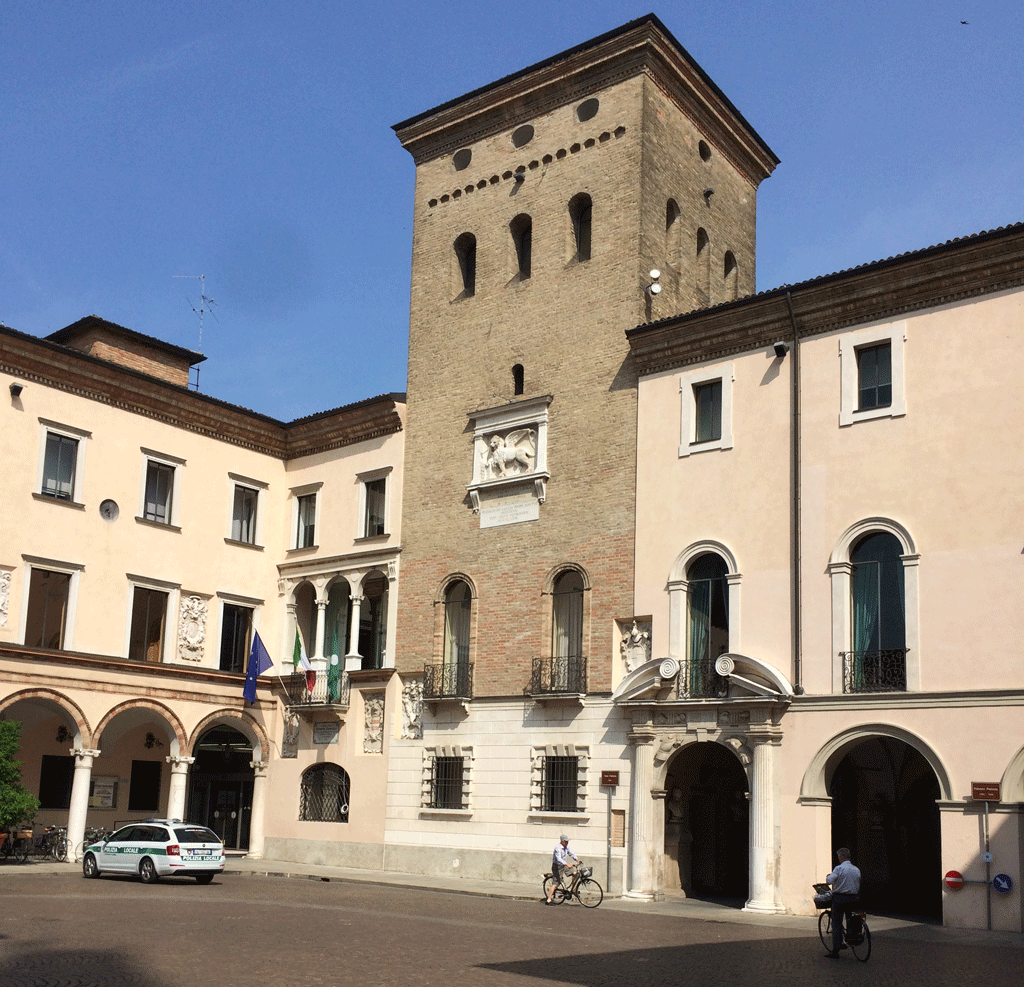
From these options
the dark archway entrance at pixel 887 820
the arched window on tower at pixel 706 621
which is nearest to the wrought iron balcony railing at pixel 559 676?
the arched window on tower at pixel 706 621

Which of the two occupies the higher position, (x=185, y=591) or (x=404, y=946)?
(x=185, y=591)

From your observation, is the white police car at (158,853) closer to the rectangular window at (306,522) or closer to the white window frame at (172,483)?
the white window frame at (172,483)

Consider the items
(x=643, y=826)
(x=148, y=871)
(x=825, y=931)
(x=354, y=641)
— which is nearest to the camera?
(x=825, y=931)

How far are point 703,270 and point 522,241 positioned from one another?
482 cm

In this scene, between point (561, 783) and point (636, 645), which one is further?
point (561, 783)

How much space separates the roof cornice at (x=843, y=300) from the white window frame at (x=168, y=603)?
13727mm

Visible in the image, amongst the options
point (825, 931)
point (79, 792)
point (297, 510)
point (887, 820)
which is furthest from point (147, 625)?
point (825, 931)

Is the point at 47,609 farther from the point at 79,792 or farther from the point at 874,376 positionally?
the point at 874,376

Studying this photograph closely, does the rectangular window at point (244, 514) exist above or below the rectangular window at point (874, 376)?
below

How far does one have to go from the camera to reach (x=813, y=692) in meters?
24.4

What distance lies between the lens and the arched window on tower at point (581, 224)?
3119cm

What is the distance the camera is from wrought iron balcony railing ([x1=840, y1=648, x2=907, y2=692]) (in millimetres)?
23391

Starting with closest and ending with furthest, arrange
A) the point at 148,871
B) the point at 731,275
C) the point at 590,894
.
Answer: the point at 590,894
the point at 148,871
the point at 731,275

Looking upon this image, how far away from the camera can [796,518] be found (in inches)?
998
